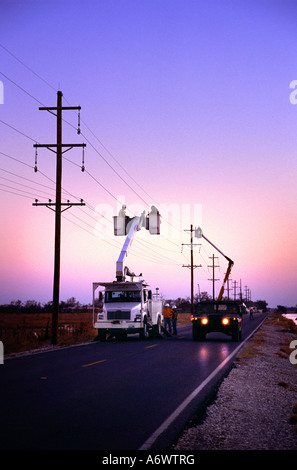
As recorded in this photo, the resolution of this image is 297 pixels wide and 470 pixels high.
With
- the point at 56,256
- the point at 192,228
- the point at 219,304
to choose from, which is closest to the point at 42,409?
the point at 56,256

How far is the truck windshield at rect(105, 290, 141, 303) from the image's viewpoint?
28484 millimetres

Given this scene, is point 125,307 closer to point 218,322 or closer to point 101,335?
point 101,335

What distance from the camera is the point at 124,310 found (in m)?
27.6

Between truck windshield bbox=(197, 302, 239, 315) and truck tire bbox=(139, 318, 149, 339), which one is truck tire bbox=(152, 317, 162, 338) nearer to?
truck tire bbox=(139, 318, 149, 339)

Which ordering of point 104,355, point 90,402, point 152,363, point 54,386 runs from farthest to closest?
point 104,355 < point 152,363 < point 54,386 < point 90,402

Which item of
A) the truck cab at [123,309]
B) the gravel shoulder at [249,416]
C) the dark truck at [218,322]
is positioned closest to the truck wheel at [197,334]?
the dark truck at [218,322]

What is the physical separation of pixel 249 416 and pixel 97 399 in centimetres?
284

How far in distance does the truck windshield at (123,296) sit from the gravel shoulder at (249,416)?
44.3 ft

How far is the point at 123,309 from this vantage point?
90.6ft

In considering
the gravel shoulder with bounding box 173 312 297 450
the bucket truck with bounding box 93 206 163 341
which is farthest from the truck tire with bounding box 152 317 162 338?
the gravel shoulder with bounding box 173 312 297 450

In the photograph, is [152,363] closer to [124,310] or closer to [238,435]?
[238,435]

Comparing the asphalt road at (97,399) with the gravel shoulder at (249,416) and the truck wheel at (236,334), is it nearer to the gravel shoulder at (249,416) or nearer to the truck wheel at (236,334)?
the gravel shoulder at (249,416)

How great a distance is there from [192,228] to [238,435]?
195 ft

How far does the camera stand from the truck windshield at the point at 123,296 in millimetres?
28484
